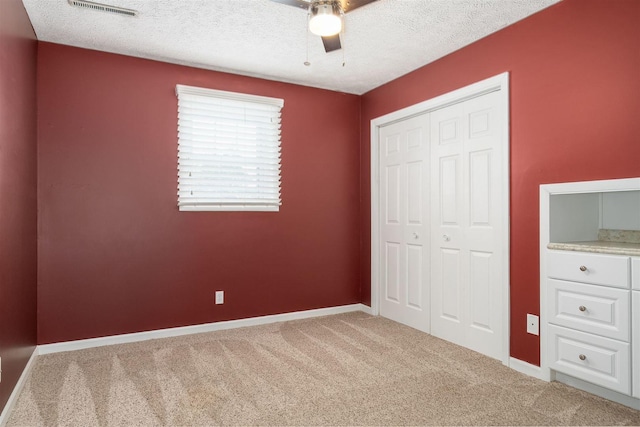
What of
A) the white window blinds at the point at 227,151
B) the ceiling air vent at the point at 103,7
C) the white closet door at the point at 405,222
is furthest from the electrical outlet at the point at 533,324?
the ceiling air vent at the point at 103,7

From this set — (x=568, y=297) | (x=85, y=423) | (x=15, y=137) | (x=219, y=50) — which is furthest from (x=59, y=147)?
(x=568, y=297)

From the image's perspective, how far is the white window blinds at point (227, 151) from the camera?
3.68m

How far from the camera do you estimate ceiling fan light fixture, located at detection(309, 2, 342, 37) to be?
1918 mm

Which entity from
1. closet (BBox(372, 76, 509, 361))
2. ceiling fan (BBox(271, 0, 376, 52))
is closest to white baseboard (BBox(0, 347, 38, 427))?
ceiling fan (BBox(271, 0, 376, 52))

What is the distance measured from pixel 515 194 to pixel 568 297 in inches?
30.9

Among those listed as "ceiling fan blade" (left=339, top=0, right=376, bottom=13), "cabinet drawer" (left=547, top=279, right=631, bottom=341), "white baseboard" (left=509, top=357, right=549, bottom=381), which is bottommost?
"white baseboard" (left=509, top=357, right=549, bottom=381)

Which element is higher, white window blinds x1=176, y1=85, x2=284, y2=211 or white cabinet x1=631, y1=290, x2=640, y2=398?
white window blinds x1=176, y1=85, x2=284, y2=211

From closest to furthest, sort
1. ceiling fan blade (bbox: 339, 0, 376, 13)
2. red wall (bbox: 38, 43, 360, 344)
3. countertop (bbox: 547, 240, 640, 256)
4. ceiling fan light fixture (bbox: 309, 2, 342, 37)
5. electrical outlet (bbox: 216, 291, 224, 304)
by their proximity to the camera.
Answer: ceiling fan light fixture (bbox: 309, 2, 342, 37) → ceiling fan blade (bbox: 339, 0, 376, 13) → countertop (bbox: 547, 240, 640, 256) → red wall (bbox: 38, 43, 360, 344) → electrical outlet (bbox: 216, 291, 224, 304)

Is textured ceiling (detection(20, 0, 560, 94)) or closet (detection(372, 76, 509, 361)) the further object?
closet (detection(372, 76, 509, 361))

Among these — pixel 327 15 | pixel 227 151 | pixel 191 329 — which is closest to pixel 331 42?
pixel 327 15

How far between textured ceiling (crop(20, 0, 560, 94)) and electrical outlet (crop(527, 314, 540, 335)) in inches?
81.9

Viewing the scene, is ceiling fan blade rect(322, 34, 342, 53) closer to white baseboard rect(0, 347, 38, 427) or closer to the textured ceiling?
the textured ceiling

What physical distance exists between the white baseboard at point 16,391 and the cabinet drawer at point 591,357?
10.4ft

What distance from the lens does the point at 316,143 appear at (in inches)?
172
